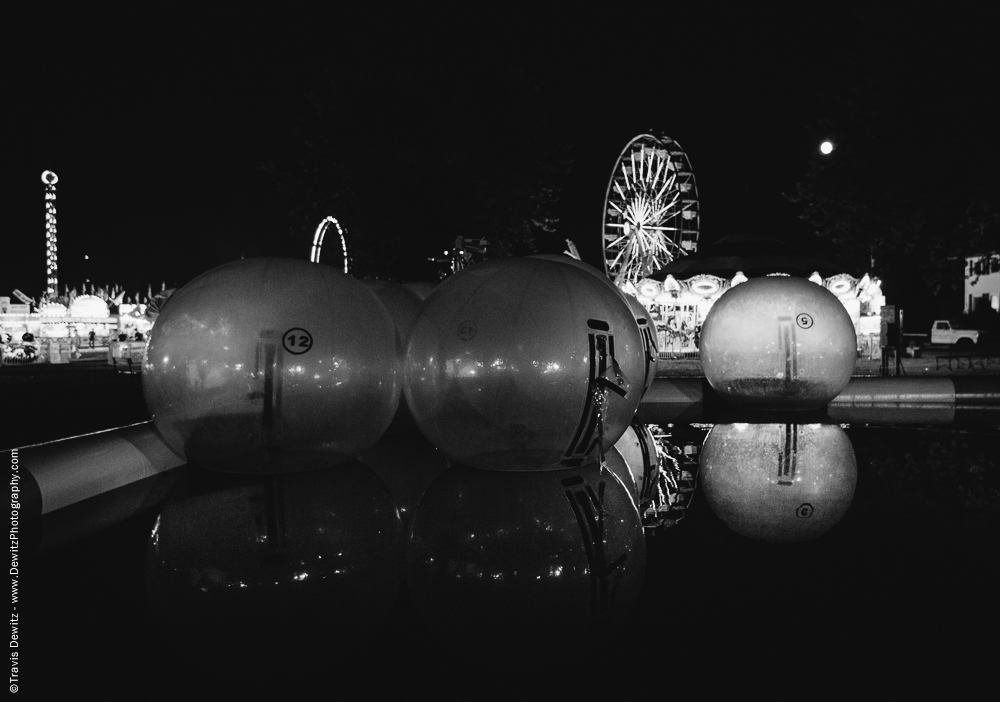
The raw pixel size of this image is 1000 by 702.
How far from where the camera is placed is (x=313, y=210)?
2566 cm

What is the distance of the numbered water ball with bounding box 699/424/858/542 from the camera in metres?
4.50

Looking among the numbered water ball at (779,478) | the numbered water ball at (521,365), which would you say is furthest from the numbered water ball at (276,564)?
the numbered water ball at (779,478)

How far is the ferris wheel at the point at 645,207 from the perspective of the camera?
2822 cm

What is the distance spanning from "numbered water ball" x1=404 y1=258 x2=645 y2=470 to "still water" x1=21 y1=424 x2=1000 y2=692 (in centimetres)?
49

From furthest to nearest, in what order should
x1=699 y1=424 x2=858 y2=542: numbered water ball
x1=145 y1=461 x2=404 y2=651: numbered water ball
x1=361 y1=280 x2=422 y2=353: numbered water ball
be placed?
x1=361 y1=280 x2=422 y2=353: numbered water ball
x1=699 y1=424 x2=858 y2=542: numbered water ball
x1=145 y1=461 x2=404 y2=651: numbered water ball

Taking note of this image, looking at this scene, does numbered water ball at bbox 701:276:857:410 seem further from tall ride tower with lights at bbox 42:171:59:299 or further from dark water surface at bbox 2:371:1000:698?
tall ride tower with lights at bbox 42:171:59:299

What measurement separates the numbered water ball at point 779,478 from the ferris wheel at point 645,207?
20522 mm

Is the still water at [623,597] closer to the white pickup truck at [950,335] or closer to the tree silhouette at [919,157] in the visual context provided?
the tree silhouette at [919,157]

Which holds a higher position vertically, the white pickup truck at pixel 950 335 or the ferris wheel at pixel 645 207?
the ferris wheel at pixel 645 207

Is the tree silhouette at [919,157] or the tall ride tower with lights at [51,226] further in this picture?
the tall ride tower with lights at [51,226]

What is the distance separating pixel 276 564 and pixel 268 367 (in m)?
1.69

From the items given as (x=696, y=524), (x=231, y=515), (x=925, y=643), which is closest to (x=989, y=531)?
(x=696, y=524)

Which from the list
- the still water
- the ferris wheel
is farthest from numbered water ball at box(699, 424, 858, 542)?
the ferris wheel

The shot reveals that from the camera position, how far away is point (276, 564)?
365 centimetres
